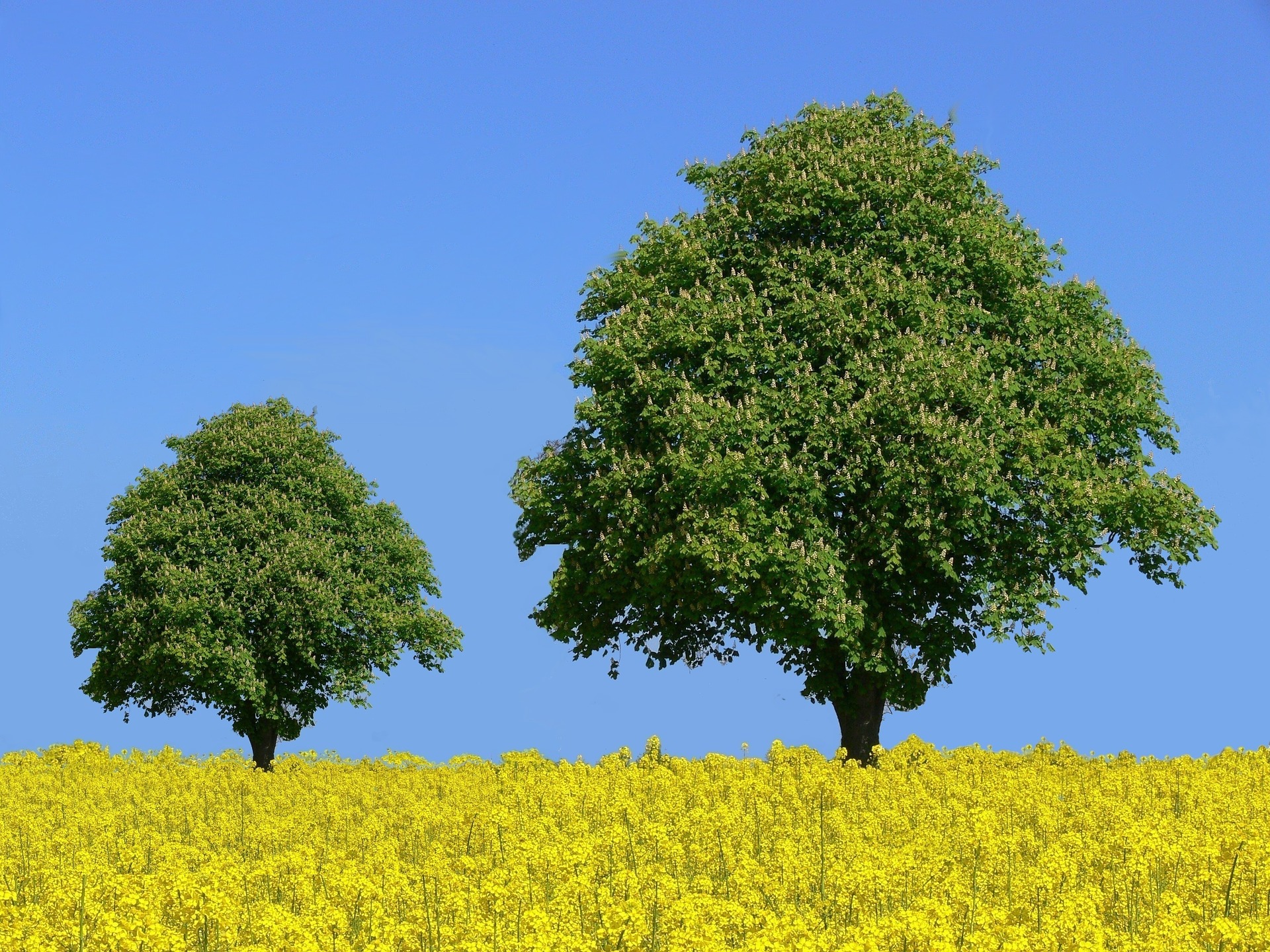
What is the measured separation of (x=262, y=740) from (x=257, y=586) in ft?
16.2

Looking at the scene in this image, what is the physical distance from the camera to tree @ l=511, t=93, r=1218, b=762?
24.0 metres

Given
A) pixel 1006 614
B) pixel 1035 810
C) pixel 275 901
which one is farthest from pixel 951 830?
pixel 1006 614

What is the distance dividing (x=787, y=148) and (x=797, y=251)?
127 inches

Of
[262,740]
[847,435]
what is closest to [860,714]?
[847,435]

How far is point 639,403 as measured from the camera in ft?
86.0

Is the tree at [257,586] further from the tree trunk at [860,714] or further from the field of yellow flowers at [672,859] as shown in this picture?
the tree trunk at [860,714]

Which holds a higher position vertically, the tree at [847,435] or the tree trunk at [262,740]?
the tree at [847,435]

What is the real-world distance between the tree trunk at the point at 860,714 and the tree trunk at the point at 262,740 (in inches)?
612

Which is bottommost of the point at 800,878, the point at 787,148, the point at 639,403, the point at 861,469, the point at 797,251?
the point at 800,878

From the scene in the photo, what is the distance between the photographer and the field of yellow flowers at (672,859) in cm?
1020

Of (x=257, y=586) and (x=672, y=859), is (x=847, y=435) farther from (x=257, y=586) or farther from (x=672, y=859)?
(x=257, y=586)

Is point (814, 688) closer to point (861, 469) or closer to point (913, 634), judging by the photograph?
point (913, 634)

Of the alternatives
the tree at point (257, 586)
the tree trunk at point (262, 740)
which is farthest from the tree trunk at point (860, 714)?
the tree trunk at point (262, 740)

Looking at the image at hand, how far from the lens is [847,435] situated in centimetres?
2477
